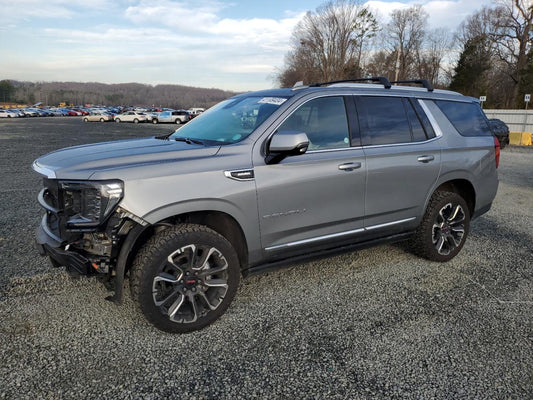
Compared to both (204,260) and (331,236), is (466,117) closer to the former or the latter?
(331,236)

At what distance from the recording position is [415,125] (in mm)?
4156

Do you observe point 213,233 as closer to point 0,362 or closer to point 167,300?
point 167,300

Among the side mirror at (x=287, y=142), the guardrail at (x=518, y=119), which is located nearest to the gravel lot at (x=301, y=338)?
the side mirror at (x=287, y=142)

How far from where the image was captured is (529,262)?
4.51 meters

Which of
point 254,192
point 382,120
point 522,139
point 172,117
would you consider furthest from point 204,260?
point 172,117

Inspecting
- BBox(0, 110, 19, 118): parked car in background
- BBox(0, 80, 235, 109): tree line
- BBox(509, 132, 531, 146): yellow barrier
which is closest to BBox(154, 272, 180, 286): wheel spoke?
BBox(509, 132, 531, 146): yellow barrier

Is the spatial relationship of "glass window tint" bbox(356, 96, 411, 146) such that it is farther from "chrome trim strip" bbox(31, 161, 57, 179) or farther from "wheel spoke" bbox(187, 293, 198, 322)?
"chrome trim strip" bbox(31, 161, 57, 179)

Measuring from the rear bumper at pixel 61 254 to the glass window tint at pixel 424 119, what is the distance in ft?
11.3

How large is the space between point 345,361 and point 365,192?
1.59m

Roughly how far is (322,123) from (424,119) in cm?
136

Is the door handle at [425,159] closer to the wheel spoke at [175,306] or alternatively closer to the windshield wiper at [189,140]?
the windshield wiper at [189,140]

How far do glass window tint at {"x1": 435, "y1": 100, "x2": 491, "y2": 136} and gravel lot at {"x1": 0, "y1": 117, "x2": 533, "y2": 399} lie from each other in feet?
4.92

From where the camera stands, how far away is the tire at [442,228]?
432 centimetres

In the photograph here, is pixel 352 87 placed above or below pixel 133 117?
below
